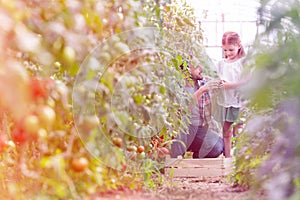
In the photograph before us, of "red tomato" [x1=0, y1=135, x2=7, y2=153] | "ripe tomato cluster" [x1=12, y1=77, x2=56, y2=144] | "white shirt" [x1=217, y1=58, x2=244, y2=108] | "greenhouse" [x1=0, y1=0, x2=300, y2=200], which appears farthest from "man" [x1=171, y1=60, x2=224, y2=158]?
"ripe tomato cluster" [x1=12, y1=77, x2=56, y2=144]

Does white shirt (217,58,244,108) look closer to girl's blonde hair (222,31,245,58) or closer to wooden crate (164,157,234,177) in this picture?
girl's blonde hair (222,31,245,58)

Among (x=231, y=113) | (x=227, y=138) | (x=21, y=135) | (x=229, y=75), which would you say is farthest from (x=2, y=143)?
(x=227, y=138)

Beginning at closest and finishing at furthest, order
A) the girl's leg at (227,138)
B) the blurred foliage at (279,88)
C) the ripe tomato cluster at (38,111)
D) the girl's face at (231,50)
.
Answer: the blurred foliage at (279,88), the ripe tomato cluster at (38,111), the girl's face at (231,50), the girl's leg at (227,138)

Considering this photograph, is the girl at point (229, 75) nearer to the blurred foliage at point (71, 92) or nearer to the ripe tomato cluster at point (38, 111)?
the blurred foliage at point (71, 92)

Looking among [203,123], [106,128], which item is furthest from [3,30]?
[203,123]

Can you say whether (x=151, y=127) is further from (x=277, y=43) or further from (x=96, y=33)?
(x=277, y=43)

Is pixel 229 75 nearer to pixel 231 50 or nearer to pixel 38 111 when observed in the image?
pixel 231 50

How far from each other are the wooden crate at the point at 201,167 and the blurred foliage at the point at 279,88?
158 cm

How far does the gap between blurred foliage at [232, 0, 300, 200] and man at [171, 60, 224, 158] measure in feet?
6.40

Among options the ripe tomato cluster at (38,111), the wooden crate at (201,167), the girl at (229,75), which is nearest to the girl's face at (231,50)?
the girl at (229,75)

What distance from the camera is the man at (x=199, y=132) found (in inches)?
129

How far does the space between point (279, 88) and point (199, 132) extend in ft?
7.24

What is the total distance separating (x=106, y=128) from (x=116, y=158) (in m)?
0.10

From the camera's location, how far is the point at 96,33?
1.41m
